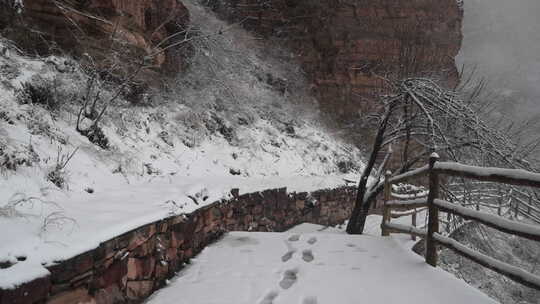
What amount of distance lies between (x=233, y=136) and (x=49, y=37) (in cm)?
460

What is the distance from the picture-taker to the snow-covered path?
299cm

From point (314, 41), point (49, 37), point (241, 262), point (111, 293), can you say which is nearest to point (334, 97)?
point (314, 41)

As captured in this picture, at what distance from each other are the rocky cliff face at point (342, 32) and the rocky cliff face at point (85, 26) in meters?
7.97

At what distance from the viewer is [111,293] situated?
2.56 meters

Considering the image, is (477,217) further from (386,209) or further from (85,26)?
(85,26)

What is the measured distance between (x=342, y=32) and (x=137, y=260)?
47.9 ft

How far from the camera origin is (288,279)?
3500 mm

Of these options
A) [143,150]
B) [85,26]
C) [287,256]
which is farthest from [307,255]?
[85,26]

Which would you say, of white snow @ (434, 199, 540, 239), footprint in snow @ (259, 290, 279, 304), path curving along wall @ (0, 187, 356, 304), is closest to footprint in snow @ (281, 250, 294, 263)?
footprint in snow @ (259, 290, 279, 304)

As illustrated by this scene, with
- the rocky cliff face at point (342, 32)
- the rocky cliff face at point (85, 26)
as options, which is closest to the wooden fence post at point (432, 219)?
the rocky cliff face at point (85, 26)

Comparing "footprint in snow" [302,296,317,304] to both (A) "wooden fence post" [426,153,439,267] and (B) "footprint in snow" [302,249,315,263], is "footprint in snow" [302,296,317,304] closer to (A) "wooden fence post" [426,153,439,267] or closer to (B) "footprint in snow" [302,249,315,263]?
(B) "footprint in snow" [302,249,315,263]

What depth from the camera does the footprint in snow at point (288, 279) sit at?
11.0 feet

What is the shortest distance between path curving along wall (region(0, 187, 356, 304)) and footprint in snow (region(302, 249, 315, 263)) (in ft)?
4.14

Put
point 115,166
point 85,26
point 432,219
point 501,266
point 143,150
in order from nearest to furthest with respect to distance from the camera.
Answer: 1. point 501,266
2. point 432,219
3. point 115,166
4. point 143,150
5. point 85,26
